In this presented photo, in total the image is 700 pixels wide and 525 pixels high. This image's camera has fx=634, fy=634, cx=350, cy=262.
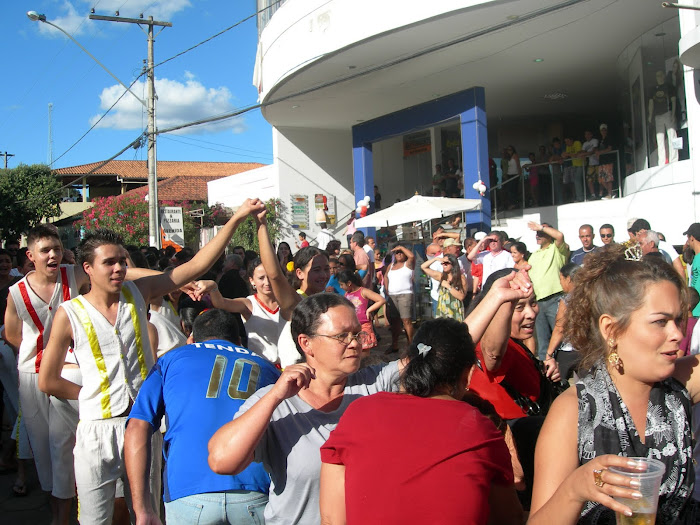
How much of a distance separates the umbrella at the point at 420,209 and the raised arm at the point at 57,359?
448 inches

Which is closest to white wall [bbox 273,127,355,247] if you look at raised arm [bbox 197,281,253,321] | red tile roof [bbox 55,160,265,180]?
raised arm [bbox 197,281,253,321]

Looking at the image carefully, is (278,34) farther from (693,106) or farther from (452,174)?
(693,106)

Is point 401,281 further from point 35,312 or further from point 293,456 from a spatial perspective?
point 293,456

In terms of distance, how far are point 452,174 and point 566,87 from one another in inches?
159

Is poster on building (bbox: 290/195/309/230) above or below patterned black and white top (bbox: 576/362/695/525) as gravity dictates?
above

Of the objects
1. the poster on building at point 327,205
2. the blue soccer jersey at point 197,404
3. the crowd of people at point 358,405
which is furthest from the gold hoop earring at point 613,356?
the poster on building at point 327,205

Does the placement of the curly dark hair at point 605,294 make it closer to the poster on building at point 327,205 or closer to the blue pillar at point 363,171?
the blue pillar at point 363,171

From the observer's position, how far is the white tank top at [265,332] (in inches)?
188

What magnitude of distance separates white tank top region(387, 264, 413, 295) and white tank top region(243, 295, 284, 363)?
5759 millimetres

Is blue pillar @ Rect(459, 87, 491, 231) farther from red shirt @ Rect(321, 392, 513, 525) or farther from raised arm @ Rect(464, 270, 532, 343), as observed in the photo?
red shirt @ Rect(321, 392, 513, 525)

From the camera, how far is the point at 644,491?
5.08ft

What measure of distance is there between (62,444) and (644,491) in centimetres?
367

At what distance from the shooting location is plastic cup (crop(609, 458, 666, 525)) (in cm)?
155

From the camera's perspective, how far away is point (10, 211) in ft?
123
